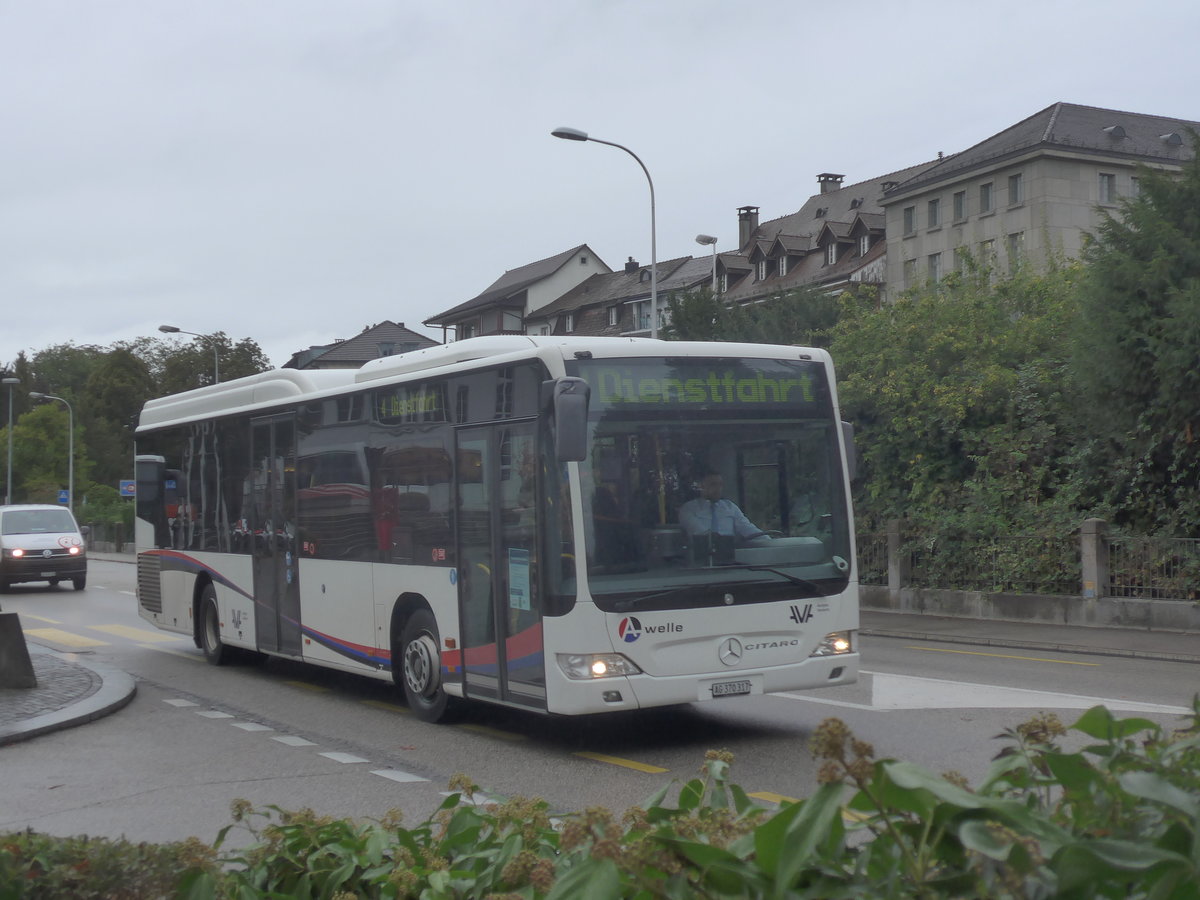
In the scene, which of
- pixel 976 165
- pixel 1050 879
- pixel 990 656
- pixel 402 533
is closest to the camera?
pixel 1050 879

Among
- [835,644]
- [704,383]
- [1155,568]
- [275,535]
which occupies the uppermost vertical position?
[704,383]

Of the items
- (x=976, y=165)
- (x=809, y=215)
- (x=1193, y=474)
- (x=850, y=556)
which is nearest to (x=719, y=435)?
(x=850, y=556)

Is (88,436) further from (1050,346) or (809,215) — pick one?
(1050,346)

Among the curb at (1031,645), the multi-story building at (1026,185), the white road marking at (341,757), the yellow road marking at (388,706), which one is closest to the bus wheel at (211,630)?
the yellow road marking at (388,706)

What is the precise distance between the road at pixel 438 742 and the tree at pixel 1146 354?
4.87 meters

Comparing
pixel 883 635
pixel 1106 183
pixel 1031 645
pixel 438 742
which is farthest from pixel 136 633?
pixel 1106 183

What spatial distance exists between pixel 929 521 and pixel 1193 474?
4634 millimetres

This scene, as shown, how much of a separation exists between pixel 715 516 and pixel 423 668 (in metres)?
2.99

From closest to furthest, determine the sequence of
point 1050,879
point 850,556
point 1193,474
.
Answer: point 1050,879 → point 850,556 → point 1193,474

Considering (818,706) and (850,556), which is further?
(818,706)

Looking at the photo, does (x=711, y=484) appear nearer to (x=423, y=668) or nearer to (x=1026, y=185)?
(x=423, y=668)

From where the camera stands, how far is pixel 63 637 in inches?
792

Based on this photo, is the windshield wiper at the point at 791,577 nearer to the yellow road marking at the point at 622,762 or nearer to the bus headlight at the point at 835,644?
the bus headlight at the point at 835,644

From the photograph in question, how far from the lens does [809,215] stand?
86375 mm
